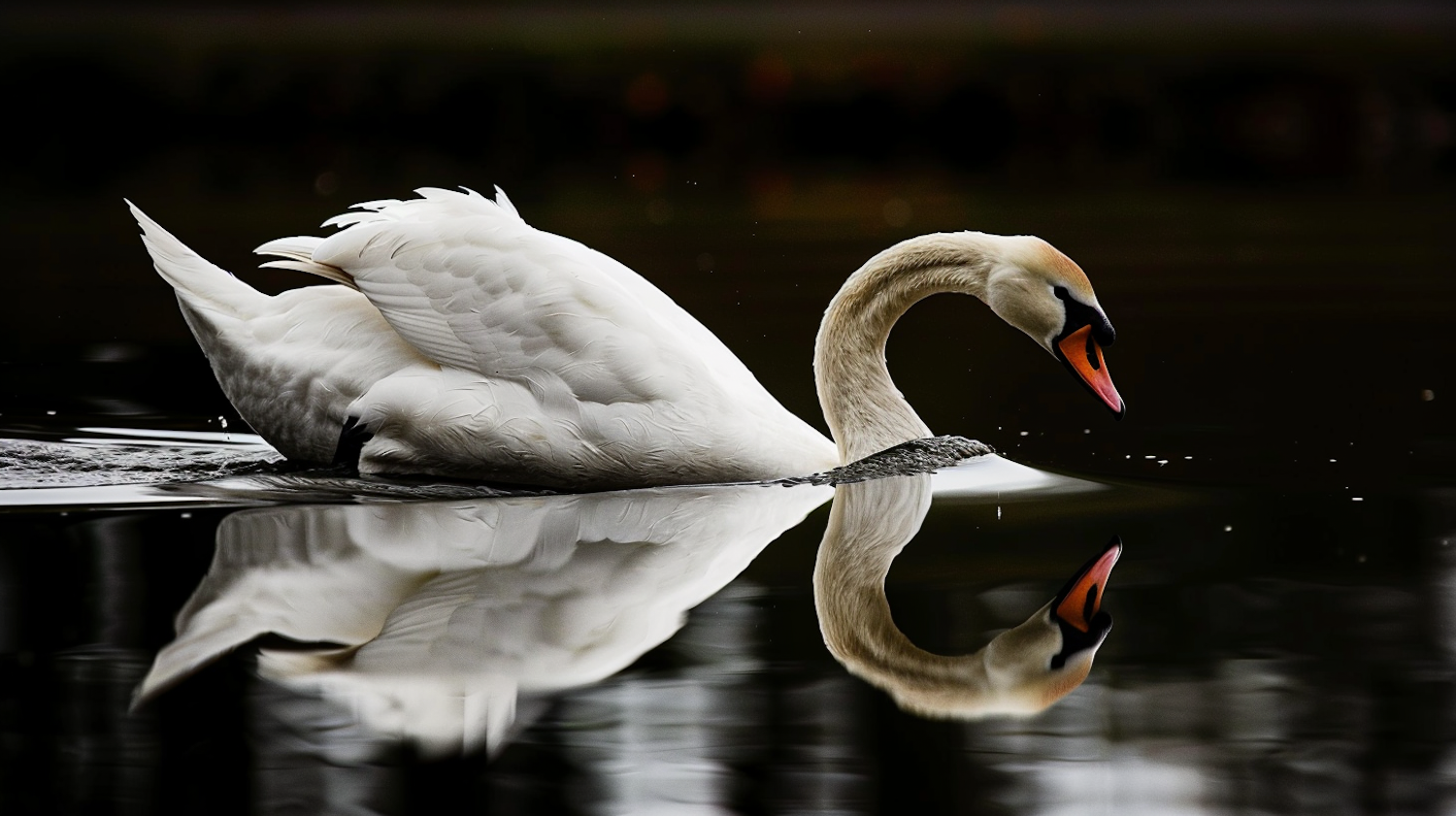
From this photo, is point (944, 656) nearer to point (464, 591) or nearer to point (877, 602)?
point (877, 602)

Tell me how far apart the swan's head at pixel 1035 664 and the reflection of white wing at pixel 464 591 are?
2.67ft

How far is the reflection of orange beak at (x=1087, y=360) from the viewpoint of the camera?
7.26m

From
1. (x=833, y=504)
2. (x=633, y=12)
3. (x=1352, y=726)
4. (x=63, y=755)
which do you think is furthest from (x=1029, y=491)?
(x=633, y=12)

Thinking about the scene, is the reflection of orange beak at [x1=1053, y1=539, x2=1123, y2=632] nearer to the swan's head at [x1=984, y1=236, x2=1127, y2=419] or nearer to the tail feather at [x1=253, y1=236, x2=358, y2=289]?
the swan's head at [x1=984, y1=236, x2=1127, y2=419]

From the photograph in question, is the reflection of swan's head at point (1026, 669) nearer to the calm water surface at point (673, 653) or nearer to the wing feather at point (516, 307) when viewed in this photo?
the calm water surface at point (673, 653)

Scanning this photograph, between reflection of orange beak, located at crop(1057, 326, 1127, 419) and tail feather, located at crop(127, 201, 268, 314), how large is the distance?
10.2 feet

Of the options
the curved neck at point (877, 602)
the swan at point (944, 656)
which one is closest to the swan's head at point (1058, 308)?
the curved neck at point (877, 602)

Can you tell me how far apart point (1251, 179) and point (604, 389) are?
18956 mm

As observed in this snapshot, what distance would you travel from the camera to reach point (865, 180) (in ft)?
87.7

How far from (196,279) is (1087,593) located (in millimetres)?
3850

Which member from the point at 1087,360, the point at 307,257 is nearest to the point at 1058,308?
the point at 1087,360

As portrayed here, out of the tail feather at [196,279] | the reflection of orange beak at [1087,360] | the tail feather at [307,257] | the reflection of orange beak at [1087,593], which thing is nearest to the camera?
the reflection of orange beak at [1087,593]

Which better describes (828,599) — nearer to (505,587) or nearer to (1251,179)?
(505,587)

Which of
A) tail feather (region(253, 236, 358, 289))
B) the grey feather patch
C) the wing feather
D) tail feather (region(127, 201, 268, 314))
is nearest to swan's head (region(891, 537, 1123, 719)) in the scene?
the grey feather patch
